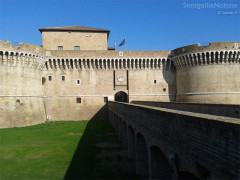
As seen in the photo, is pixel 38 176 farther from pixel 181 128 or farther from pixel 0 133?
pixel 0 133

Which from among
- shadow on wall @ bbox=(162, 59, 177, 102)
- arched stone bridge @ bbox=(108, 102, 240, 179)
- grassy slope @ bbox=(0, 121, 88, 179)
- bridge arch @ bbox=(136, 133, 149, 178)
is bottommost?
grassy slope @ bbox=(0, 121, 88, 179)

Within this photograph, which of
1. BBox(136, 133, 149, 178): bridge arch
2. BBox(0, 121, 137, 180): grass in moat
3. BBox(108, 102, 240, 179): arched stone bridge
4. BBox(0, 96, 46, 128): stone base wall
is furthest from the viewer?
BBox(0, 96, 46, 128): stone base wall

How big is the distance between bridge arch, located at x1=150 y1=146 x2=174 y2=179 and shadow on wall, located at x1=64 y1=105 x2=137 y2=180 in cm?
284

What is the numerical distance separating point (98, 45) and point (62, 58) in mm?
6861

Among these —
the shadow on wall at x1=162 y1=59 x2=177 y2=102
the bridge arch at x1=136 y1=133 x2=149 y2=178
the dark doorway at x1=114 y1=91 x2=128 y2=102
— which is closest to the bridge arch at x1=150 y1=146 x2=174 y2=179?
the bridge arch at x1=136 y1=133 x2=149 y2=178

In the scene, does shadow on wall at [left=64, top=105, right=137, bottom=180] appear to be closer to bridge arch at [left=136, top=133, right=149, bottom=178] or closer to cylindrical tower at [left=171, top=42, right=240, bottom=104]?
A: bridge arch at [left=136, top=133, right=149, bottom=178]

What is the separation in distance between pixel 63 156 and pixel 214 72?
20.9 metres

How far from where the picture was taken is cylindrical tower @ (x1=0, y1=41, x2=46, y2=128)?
2495 cm

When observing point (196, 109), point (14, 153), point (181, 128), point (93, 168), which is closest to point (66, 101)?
point (14, 153)

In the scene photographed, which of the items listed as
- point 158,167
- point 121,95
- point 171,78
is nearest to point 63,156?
point 158,167

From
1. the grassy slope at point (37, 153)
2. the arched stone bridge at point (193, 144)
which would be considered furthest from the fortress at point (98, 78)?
the arched stone bridge at point (193, 144)

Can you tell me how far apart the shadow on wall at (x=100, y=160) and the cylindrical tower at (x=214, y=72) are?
14.0m

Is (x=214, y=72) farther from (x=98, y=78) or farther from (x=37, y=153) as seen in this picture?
(x=37, y=153)

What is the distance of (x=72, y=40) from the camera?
32.9 meters
